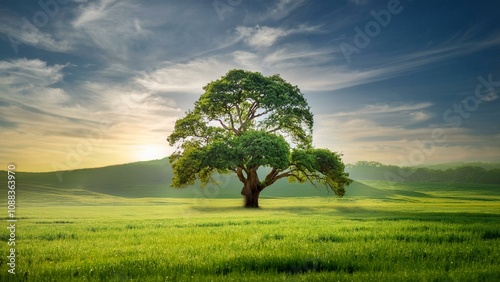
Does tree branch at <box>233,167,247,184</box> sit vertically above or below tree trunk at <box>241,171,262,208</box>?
above

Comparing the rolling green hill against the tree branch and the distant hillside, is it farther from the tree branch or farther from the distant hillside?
Answer: the tree branch

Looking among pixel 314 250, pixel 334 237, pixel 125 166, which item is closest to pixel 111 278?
pixel 314 250

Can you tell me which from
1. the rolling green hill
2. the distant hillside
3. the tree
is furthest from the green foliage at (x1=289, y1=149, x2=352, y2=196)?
the rolling green hill

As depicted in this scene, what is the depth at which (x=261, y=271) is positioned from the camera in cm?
698

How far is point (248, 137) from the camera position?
38062 millimetres

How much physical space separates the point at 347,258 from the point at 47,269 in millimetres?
6938

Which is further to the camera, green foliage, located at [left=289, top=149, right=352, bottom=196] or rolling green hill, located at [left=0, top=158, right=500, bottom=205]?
rolling green hill, located at [left=0, top=158, right=500, bottom=205]

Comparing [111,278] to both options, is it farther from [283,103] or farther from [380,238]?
[283,103]

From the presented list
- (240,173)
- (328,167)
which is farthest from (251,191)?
(328,167)

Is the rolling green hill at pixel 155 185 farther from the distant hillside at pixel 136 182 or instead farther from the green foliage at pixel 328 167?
the green foliage at pixel 328 167

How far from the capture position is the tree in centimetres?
3850

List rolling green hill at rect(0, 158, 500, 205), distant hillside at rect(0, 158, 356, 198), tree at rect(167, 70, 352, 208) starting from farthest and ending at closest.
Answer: distant hillside at rect(0, 158, 356, 198) → rolling green hill at rect(0, 158, 500, 205) → tree at rect(167, 70, 352, 208)

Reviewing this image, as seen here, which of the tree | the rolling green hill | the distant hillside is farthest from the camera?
the distant hillside

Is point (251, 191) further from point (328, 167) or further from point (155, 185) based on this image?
point (155, 185)
